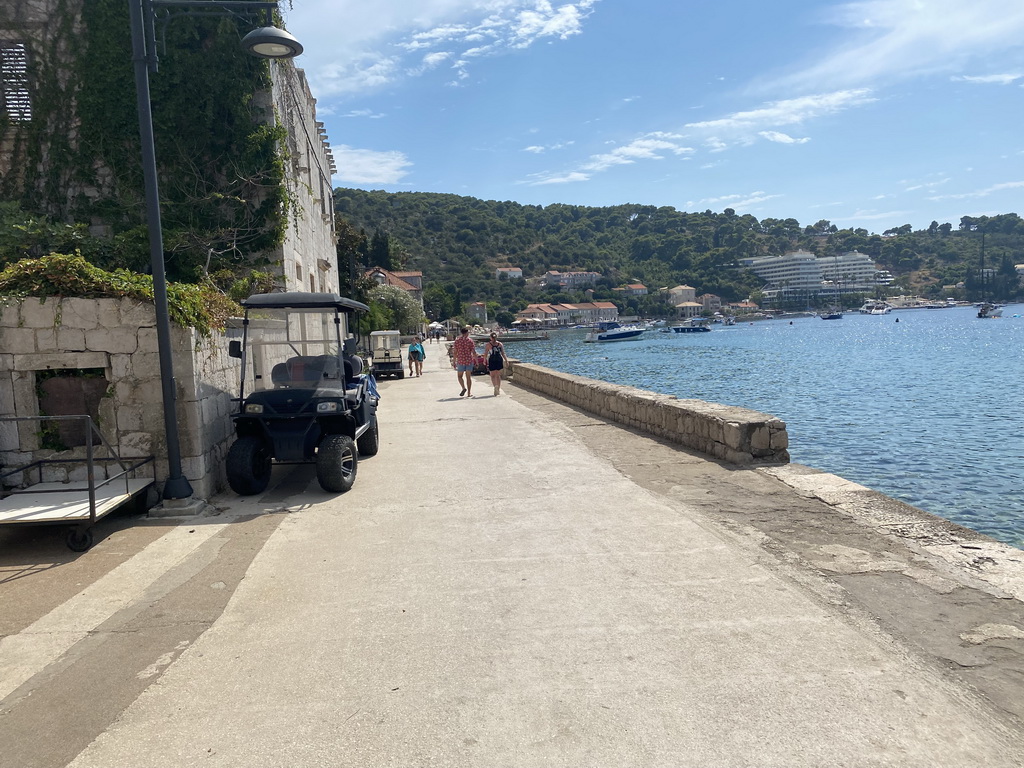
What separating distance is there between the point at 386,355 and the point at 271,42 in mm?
20013

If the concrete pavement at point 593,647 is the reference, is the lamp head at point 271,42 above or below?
above

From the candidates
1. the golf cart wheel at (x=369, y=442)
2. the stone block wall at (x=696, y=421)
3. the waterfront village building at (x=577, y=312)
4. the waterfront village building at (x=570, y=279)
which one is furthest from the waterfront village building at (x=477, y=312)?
the golf cart wheel at (x=369, y=442)

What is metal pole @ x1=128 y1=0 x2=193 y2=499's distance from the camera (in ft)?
21.2

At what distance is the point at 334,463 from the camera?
7.41m

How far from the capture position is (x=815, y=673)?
3.31m

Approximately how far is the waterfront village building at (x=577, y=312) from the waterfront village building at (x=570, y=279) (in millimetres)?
11699

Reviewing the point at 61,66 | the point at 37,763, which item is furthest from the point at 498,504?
the point at 61,66

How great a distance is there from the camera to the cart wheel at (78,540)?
5.55 metres

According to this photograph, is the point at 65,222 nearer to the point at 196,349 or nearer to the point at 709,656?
the point at 196,349

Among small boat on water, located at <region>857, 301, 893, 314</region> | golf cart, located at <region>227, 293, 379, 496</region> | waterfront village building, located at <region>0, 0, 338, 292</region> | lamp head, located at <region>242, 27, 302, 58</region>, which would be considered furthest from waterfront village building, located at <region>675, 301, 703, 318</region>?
lamp head, located at <region>242, 27, 302, 58</region>

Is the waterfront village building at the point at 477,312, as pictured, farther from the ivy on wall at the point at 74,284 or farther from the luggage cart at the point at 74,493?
the luggage cart at the point at 74,493

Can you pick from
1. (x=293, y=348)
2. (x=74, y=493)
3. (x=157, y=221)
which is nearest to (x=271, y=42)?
(x=157, y=221)

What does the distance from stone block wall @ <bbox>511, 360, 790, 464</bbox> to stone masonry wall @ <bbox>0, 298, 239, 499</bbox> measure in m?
5.91

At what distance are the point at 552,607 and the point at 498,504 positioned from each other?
2.63 meters
